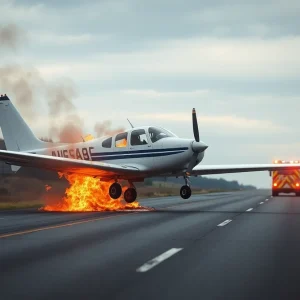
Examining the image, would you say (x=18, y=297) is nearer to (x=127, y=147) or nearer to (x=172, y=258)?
(x=172, y=258)

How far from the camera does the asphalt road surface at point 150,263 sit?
6.78 m

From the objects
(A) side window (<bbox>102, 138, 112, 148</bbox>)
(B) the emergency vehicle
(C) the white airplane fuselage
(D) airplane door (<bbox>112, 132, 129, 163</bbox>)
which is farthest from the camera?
(B) the emergency vehicle

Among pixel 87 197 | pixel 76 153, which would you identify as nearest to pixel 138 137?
pixel 87 197

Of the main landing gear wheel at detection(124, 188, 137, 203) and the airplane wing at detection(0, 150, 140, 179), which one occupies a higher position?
the airplane wing at detection(0, 150, 140, 179)

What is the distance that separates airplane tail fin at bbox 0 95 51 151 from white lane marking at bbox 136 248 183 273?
22039 millimetres

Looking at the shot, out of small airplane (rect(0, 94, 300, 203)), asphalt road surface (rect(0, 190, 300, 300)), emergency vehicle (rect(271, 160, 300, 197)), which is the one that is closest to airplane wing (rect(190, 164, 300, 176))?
small airplane (rect(0, 94, 300, 203))

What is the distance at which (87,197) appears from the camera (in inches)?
1120

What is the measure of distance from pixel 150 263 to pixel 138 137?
58.6ft

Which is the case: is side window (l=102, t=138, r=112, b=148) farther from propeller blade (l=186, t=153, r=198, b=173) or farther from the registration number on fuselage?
propeller blade (l=186, t=153, r=198, b=173)

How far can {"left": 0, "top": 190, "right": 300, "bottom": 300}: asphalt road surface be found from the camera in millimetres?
6781

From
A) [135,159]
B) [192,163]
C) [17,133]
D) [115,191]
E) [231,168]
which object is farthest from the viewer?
[17,133]

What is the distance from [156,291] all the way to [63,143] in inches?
965

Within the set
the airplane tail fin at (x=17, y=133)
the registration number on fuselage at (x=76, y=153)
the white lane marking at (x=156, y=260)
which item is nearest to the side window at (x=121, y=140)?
the registration number on fuselage at (x=76, y=153)

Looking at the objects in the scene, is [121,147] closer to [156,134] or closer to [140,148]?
[140,148]
